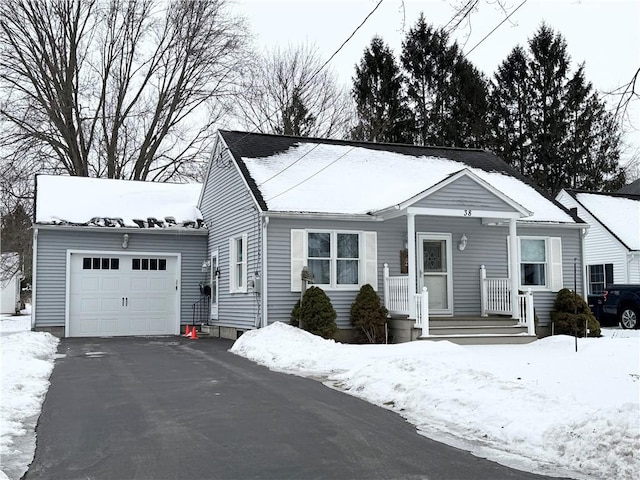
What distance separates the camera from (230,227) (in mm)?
17906

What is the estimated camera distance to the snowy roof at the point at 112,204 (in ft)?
60.8

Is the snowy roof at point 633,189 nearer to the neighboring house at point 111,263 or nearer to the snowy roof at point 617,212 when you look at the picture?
the snowy roof at point 617,212

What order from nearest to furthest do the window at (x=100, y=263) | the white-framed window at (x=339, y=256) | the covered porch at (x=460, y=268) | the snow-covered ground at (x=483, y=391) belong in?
the snow-covered ground at (x=483, y=391)
the covered porch at (x=460, y=268)
the white-framed window at (x=339, y=256)
the window at (x=100, y=263)

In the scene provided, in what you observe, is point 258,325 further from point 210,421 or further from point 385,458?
point 385,458

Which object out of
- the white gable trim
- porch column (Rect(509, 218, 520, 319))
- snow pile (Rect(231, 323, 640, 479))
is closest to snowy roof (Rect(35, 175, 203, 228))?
snow pile (Rect(231, 323, 640, 479))

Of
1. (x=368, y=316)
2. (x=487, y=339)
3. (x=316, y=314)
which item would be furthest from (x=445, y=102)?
(x=316, y=314)

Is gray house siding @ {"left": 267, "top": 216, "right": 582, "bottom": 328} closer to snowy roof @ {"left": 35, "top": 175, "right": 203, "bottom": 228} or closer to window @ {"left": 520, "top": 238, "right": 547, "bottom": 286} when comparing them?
window @ {"left": 520, "top": 238, "right": 547, "bottom": 286}

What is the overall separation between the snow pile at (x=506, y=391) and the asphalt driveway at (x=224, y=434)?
1.49 ft

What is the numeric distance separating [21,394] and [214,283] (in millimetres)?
10771

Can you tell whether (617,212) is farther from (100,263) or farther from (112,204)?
(100,263)

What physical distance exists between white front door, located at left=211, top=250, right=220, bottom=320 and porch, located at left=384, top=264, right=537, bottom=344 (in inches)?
212

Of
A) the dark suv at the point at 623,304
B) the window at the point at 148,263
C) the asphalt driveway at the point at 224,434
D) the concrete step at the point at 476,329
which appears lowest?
the asphalt driveway at the point at 224,434

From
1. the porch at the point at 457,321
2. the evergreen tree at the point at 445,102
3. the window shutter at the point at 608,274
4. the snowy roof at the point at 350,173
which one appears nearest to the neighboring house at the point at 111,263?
the snowy roof at the point at 350,173

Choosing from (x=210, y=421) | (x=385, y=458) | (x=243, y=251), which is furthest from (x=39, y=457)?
(x=243, y=251)
